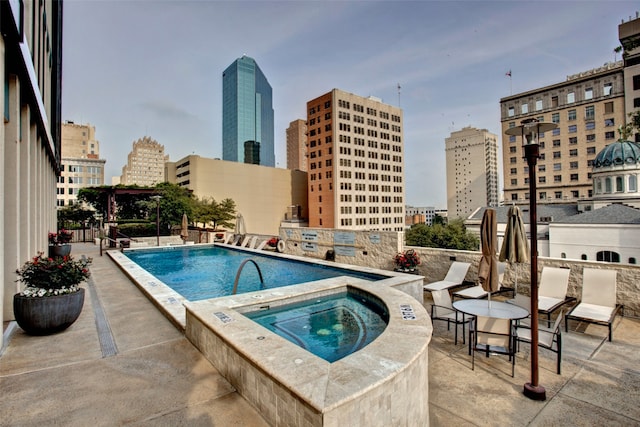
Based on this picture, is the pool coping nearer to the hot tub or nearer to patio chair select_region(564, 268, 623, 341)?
the hot tub

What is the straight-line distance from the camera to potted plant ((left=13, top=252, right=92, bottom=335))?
4461 mm

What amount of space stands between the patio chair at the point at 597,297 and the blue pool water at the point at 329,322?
3.21m

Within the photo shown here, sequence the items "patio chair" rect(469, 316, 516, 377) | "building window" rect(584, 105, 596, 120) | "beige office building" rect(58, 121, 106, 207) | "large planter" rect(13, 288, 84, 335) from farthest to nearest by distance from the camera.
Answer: "beige office building" rect(58, 121, 106, 207)
"building window" rect(584, 105, 596, 120)
"large planter" rect(13, 288, 84, 335)
"patio chair" rect(469, 316, 516, 377)

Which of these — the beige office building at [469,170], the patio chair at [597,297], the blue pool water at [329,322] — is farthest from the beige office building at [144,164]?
the patio chair at [597,297]

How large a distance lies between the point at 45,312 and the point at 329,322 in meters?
4.32

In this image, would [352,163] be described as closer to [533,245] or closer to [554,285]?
[554,285]

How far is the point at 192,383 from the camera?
340 cm

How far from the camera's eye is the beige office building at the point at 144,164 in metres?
146

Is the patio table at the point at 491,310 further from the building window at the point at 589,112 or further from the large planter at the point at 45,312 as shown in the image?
the building window at the point at 589,112

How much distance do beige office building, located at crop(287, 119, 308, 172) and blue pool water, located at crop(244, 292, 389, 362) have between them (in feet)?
482

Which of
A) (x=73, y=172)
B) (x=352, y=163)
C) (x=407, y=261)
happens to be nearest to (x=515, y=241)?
(x=407, y=261)

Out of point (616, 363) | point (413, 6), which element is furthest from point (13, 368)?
point (413, 6)

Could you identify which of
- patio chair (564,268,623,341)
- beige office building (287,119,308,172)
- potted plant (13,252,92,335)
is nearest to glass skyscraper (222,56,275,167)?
beige office building (287,119,308,172)

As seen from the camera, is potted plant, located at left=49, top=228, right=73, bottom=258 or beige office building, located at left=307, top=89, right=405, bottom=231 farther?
beige office building, located at left=307, top=89, right=405, bottom=231
